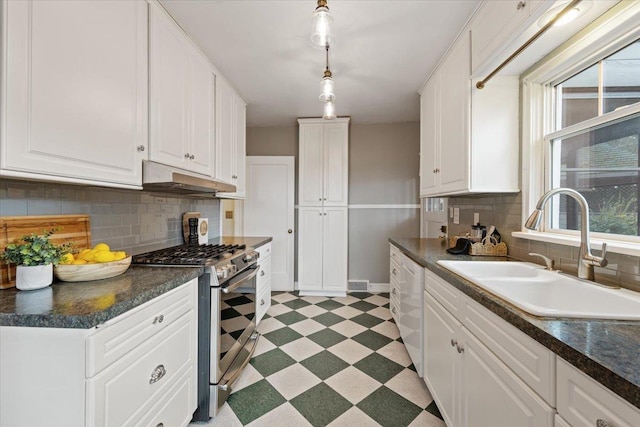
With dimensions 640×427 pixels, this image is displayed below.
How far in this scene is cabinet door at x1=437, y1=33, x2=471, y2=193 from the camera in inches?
69.3

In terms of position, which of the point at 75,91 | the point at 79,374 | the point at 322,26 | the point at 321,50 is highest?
the point at 321,50

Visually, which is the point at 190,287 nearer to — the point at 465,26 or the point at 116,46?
the point at 116,46

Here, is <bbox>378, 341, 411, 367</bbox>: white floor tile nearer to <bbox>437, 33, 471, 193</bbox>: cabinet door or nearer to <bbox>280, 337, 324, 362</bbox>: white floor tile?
<bbox>280, 337, 324, 362</bbox>: white floor tile

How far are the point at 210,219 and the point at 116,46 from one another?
1800 mm

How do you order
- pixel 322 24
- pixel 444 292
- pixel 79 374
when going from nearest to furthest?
pixel 79 374, pixel 322 24, pixel 444 292

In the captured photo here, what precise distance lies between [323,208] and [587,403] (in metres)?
3.11

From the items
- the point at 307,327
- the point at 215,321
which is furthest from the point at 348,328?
the point at 215,321

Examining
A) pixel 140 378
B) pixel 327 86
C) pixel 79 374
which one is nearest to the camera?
pixel 79 374

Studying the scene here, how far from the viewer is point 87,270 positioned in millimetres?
1146

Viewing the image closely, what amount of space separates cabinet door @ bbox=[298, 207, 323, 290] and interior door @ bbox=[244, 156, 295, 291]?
0.65 feet

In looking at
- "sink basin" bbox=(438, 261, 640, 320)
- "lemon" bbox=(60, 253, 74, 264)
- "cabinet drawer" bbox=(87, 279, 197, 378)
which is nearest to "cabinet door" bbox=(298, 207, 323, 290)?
"sink basin" bbox=(438, 261, 640, 320)

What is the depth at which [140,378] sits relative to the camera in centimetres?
104

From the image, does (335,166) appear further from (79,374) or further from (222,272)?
(79,374)

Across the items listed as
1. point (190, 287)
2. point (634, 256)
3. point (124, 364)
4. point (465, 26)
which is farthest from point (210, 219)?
point (634, 256)
